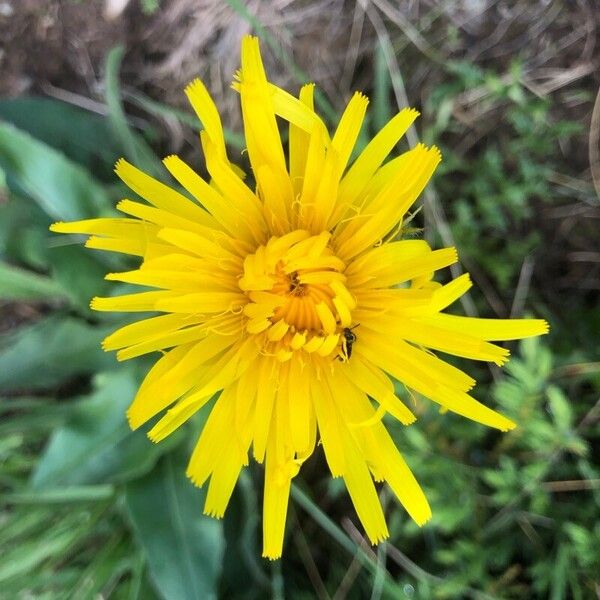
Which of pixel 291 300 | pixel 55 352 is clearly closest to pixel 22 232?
pixel 55 352

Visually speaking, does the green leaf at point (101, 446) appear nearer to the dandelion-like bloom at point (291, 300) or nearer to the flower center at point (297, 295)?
the dandelion-like bloom at point (291, 300)

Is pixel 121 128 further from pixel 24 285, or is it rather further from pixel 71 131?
pixel 24 285

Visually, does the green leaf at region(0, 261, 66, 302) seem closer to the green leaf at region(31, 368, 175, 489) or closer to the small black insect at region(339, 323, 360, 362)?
the green leaf at region(31, 368, 175, 489)

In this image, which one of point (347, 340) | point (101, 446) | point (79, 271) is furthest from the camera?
point (79, 271)

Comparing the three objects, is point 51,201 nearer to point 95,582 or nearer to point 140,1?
point 140,1

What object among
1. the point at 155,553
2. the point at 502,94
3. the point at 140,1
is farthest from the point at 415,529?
the point at 140,1

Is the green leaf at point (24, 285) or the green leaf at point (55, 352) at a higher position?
the green leaf at point (24, 285)

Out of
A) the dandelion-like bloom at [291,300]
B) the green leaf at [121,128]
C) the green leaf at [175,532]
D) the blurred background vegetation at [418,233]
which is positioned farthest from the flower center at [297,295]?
the green leaf at [121,128]
